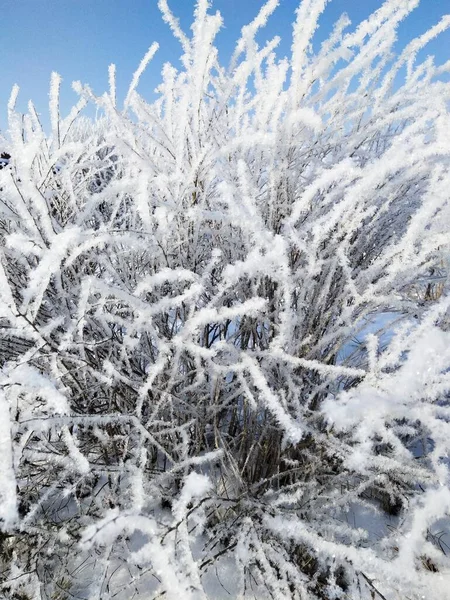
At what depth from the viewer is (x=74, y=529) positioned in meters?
1.24

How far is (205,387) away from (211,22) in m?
1.13

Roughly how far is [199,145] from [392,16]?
0.70m

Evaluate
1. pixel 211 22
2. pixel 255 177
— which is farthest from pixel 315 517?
pixel 211 22

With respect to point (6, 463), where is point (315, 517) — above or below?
below

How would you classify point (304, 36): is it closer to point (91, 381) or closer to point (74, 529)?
point (91, 381)

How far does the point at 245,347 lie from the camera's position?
4.82 ft

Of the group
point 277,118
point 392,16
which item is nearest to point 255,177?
point 277,118

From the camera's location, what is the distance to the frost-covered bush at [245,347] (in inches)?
36.1

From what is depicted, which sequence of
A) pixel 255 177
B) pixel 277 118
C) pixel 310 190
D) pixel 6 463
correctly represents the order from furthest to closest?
pixel 255 177 → pixel 277 118 → pixel 310 190 → pixel 6 463

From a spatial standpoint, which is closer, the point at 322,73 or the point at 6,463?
the point at 6,463

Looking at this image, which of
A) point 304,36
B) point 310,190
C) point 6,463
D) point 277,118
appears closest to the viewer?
point 6,463

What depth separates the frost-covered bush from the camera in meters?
0.92

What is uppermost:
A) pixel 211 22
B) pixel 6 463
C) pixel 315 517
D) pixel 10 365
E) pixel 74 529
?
pixel 211 22

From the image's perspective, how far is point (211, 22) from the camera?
118 centimetres
